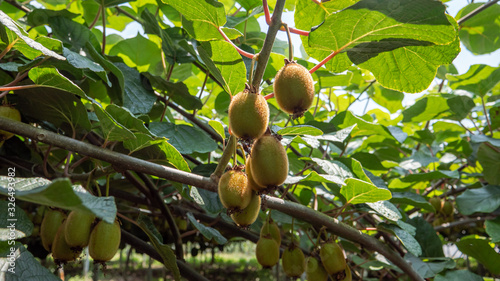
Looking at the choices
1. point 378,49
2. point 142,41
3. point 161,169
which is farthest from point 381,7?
point 142,41

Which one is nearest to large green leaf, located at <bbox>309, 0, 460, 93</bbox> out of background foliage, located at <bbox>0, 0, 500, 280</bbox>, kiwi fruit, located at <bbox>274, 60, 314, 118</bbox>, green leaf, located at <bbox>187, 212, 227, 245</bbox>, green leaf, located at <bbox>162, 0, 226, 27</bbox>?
background foliage, located at <bbox>0, 0, 500, 280</bbox>

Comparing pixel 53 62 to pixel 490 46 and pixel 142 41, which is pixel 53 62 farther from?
pixel 490 46

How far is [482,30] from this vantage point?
1.90 m

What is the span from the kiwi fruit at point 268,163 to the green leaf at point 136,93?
1.77ft

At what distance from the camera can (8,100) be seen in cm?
106

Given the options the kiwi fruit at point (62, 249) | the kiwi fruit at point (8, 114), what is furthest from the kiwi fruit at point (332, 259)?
the kiwi fruit at point (8, 114)

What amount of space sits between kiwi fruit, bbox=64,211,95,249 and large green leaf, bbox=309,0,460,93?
0.67 metres

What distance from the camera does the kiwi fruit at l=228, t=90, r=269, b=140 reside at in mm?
707

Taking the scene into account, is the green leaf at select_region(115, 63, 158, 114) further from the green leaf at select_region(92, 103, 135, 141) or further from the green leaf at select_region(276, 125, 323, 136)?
the green leaf at select_region(276, 125, 323, 136)

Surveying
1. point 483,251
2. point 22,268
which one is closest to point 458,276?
point 483,251

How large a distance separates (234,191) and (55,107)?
594 mm

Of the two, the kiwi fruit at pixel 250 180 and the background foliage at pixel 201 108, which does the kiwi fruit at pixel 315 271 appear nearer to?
the background foliage at pixel 201 108

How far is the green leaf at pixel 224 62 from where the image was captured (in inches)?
31.9

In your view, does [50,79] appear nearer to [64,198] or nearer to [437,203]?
[64,198]
